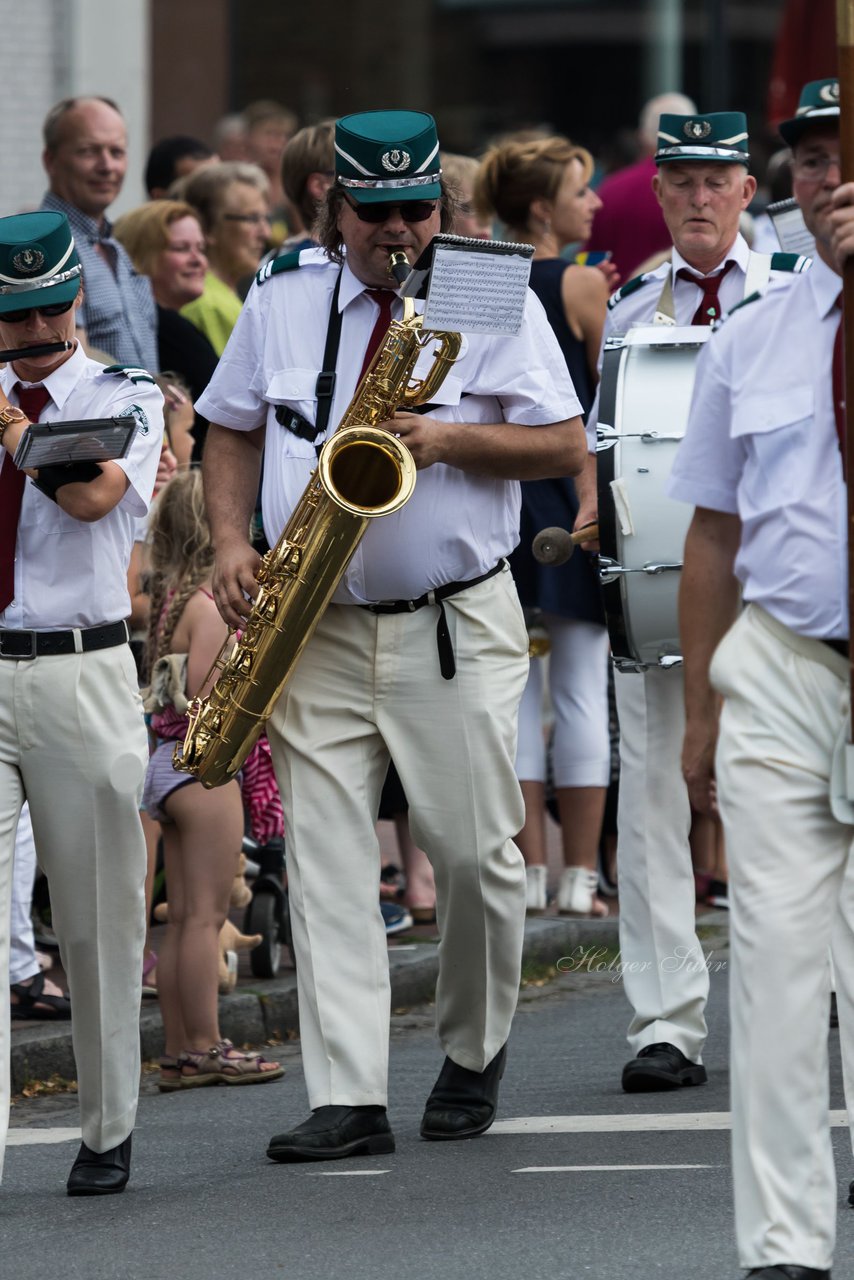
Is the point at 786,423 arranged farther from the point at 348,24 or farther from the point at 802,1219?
the point at 348,24

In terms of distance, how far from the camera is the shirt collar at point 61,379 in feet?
18.7

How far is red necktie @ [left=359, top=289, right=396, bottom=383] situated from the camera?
592 cm

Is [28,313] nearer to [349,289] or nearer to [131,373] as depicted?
[131,373]

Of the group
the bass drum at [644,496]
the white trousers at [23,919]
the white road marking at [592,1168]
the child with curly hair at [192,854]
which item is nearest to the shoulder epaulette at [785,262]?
the bass drum at [644,496]

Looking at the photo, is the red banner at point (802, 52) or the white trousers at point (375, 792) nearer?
the white trousers at point (375, 792)

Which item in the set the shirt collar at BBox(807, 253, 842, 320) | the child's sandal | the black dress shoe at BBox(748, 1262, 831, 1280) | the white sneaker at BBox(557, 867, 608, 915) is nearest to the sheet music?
the shirt collar at BBox(807, 253, 842, 320)

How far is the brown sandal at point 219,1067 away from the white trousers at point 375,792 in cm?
112

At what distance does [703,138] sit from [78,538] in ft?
7.71

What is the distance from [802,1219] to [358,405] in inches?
89.7

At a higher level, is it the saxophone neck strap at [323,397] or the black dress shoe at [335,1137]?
the saxophone neck strap at [323,397]

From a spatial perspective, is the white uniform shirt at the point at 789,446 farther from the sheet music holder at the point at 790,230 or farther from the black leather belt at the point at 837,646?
the sheet music holder at the point at 790,230

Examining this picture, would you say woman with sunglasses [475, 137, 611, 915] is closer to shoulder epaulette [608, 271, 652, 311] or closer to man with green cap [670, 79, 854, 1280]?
shoulder epaulette [608, 271, 652, 311]

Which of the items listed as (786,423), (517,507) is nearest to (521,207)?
(517,507)

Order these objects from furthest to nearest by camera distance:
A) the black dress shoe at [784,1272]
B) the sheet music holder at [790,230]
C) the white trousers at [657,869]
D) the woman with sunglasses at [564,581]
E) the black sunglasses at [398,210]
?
the woman with sunglasses at [564,581]
the sheet music holder at [790,230]
the white trousers at [657,869]
the black sunglasses at [398,210]
the black dress shoe at [784,1272]
